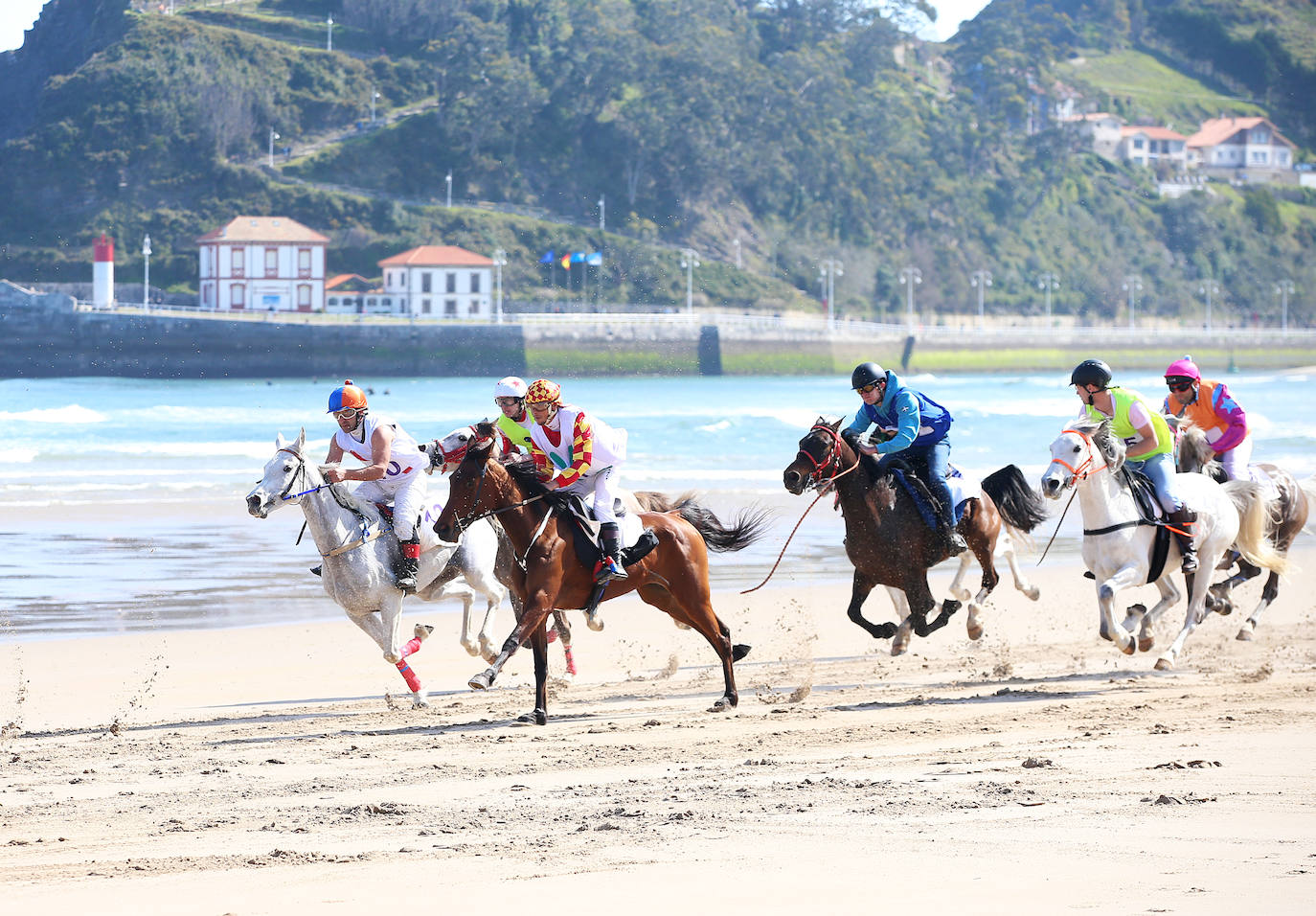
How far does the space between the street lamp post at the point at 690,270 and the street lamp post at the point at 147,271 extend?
32.1 meters

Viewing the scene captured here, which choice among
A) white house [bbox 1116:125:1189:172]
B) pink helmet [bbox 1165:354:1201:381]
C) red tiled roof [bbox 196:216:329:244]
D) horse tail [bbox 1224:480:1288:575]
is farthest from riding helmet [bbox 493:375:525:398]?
white house [bbox 1116:125:1189:172]

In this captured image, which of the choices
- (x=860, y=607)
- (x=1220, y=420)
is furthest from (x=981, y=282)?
(x=860, y=607)

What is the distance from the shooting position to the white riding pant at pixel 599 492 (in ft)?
31.9

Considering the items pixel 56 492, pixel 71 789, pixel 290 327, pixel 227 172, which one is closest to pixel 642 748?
pixel 71 789

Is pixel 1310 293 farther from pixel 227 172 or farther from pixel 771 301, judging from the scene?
pixel 227 172

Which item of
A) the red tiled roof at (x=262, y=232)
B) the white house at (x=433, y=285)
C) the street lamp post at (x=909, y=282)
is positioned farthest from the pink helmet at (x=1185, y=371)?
the street lamp post at (x=909, y=282)

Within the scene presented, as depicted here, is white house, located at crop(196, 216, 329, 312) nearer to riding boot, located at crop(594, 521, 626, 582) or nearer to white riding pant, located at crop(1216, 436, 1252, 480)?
white riding pant, located at crop(1216, 436, 1252, 480)

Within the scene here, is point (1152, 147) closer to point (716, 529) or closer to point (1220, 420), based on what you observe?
point (1220, 420)

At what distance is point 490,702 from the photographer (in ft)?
34.0

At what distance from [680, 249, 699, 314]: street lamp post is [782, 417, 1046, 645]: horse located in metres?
90.3

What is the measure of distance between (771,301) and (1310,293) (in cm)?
5507

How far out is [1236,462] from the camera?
12578 millimetres

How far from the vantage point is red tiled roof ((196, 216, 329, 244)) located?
3723 inches

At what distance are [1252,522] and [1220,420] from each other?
→ 103 centimetres
